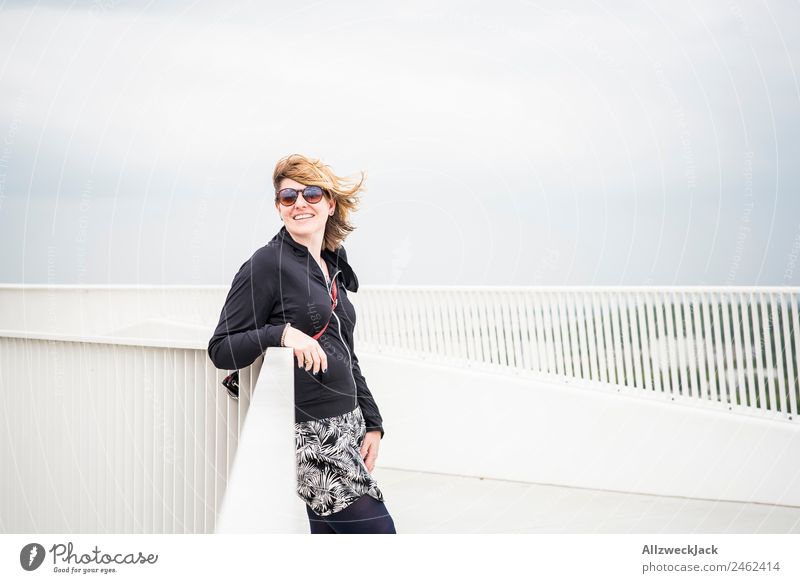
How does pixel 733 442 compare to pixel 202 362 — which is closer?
pixel 202 362

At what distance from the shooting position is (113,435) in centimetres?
243

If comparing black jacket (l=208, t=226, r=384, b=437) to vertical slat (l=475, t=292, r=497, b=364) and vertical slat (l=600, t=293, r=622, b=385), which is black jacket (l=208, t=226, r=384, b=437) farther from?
vertical slat (l=475, t=292, r=497, b=364)

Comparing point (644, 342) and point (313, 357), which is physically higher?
point (313, 357)

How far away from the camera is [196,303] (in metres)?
6.09

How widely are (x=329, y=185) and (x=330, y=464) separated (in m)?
0.69

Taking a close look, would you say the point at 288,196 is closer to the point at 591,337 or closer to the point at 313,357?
the point at 313,357

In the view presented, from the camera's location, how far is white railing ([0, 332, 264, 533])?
2139 millimetres

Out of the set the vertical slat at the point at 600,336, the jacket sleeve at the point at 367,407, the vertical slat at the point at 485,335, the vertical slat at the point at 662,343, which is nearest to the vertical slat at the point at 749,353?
the vertical slat at the point at 662,343

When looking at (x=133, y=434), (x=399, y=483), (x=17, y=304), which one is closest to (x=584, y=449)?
(x=399, y=483)

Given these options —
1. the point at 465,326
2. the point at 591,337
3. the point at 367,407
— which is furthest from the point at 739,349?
the point at 367,407

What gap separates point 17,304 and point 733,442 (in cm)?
482

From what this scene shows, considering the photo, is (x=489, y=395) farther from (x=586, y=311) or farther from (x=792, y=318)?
(x=792, y=318)

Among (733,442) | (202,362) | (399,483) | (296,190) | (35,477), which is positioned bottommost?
(399,483)

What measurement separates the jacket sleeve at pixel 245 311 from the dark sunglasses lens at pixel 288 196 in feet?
0.62
